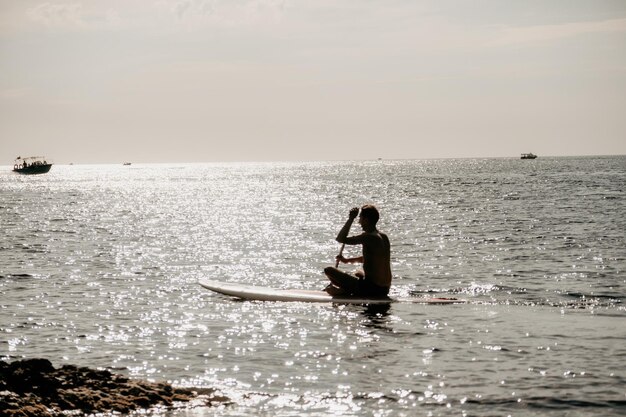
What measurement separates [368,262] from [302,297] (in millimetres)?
2229

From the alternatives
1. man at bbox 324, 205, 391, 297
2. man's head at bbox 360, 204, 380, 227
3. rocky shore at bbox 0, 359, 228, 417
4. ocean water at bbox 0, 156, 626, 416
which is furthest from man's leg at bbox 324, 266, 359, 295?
rocky shore at bbox 0, 359, 228, 417

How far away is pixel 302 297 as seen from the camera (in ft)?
64.7

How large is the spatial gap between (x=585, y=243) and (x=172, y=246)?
786 inches

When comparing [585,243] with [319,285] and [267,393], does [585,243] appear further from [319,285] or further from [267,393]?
[267,393]

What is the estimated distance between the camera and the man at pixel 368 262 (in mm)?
17562

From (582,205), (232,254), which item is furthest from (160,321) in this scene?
(582,205)

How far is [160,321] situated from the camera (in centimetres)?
1788

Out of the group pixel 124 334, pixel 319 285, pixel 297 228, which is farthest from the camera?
pixel 297 228

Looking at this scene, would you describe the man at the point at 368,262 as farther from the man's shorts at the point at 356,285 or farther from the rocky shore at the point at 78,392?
the rocky shore at the point at 78,392

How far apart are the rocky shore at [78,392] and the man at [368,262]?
6992mm

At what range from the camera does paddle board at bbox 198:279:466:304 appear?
744 inches

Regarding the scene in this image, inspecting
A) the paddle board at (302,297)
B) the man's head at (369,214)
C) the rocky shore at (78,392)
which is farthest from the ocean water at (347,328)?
the man's head at (369,214)

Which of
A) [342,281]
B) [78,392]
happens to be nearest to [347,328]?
[342,281]

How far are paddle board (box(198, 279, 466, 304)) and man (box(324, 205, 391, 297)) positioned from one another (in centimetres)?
20
